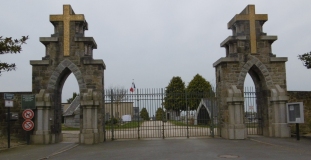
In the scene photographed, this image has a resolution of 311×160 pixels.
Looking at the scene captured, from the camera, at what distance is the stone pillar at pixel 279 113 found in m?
18.0

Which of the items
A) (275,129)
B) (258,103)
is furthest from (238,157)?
(258,103)

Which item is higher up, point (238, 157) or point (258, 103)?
point (258, 103)

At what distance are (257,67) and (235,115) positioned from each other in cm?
300

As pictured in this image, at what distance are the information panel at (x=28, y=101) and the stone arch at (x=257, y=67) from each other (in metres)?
10.4

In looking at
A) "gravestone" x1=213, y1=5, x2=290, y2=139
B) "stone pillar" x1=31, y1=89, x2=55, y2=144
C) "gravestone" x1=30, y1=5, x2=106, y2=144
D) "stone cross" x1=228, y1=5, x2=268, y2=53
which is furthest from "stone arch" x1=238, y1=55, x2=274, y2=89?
"stone pillar" x1=31, y1=89, x2=55, y2=144

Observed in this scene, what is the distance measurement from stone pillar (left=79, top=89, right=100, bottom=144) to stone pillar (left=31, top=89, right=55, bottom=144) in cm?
178

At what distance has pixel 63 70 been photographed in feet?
60.2

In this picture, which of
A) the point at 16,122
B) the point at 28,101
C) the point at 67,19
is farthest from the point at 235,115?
the point at 16,122

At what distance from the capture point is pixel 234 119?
1777 centimetres

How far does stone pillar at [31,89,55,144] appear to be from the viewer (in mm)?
17594

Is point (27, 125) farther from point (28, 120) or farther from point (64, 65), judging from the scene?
point (64, 65)

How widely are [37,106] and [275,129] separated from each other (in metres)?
12.0

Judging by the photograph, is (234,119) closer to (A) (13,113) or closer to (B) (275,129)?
(B) (275,129)

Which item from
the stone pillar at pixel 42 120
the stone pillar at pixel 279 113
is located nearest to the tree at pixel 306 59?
the stone pillar at pixel 279 113
